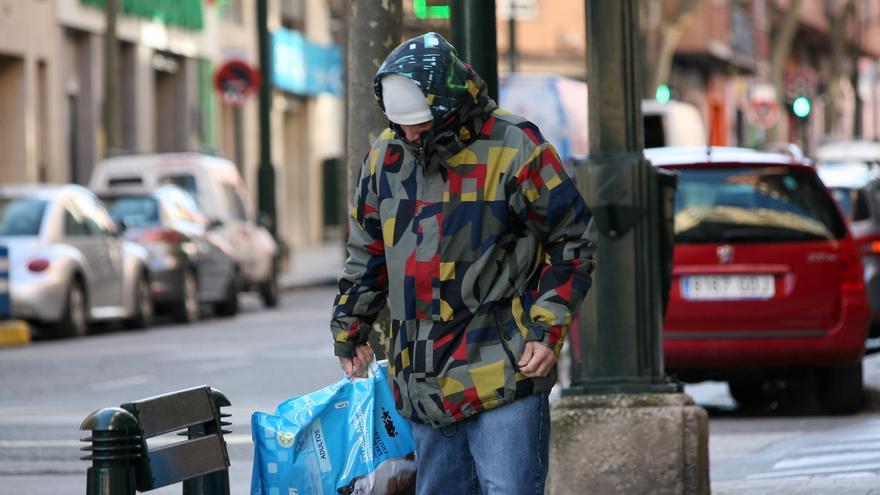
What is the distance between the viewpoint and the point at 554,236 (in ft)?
17.7

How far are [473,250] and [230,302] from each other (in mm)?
20752

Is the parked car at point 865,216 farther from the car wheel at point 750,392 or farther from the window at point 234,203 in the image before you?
the window at point 234,203

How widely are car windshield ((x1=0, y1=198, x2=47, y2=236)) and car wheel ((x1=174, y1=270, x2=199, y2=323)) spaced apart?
3252mm

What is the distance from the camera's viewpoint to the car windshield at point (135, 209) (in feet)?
80.6

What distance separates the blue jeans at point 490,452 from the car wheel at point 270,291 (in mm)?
22341

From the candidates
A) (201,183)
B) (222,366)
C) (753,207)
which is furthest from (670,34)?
(753,207)

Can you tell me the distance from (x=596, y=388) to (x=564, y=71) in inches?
1961

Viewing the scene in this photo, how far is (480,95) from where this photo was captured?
5391 millimetres

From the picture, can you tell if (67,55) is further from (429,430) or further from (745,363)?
(429,430)

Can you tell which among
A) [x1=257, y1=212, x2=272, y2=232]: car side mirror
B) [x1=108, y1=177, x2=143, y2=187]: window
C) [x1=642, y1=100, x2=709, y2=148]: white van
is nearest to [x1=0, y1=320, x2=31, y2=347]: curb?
[x1=108, y1=177, x2=143, y2=187]: window

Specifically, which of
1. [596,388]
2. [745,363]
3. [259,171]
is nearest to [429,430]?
[596,388]

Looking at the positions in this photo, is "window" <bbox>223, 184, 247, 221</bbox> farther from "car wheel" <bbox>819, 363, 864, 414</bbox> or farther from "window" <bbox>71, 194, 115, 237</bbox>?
"car wheel" <bbox>819, 363, 864, 414</bbox>

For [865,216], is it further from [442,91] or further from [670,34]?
[670,34]

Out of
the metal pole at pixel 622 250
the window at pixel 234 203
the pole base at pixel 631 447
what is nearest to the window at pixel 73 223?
the window at pixel 234 203
